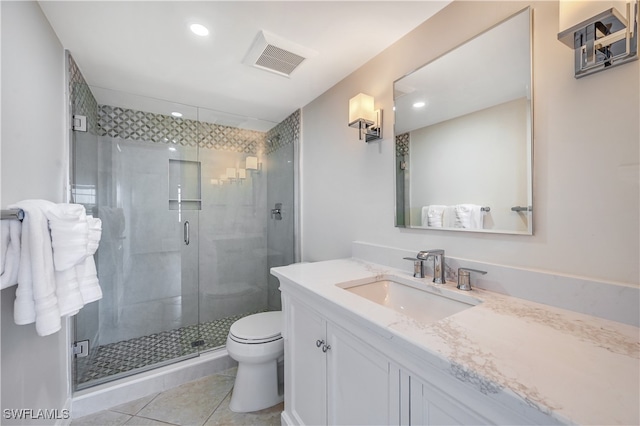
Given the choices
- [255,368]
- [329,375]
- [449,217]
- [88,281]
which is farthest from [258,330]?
[449,217]

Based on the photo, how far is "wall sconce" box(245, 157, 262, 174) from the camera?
9.14ft

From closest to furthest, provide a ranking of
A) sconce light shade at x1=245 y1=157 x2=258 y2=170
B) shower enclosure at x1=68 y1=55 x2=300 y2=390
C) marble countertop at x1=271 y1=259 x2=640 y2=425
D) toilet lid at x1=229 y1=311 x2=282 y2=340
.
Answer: marble countertop at x1=271 y1=259 x2=640 y2=425 → toilet lid at x1=229 y1=311 x2=282 y2=340 → shower enclosure at x1=68 y1=55 x2=300 y2=390 → sconce light shade at x1=245 y1=157 x2=258 y2=170

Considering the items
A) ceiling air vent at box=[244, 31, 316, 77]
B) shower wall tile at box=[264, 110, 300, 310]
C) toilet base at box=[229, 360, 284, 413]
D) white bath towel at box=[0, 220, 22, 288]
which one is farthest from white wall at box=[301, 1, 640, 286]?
white bath towel at box=[0, 220, 22, 288]

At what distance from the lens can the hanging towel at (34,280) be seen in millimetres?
876

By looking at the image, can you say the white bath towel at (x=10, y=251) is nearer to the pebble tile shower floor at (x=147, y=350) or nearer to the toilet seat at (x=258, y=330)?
the toilet seat at (x=258, y=330)

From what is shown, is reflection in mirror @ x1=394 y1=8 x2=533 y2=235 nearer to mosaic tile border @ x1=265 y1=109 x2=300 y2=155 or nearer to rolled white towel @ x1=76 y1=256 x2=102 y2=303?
mosaic tile border @ x1=265 y1=109 x2=300 y2=155

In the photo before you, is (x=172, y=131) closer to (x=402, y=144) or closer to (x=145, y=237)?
(x=145, y=237)

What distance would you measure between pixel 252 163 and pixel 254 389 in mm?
2027

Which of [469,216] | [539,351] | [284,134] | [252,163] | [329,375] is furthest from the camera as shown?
[252,163]

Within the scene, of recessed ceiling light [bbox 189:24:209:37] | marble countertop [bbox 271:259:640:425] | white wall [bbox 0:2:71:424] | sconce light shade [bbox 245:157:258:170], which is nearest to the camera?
marble countertop [bbox 271:259:640:425]

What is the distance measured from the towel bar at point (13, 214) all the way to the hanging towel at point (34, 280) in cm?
1

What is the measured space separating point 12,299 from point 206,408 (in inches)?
47.3

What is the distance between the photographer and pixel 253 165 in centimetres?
280

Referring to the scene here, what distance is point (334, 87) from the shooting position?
78.2 inches
